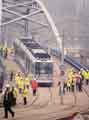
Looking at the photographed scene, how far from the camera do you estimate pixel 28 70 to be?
3253cm

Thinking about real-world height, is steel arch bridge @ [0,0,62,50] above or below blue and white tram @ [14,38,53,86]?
above

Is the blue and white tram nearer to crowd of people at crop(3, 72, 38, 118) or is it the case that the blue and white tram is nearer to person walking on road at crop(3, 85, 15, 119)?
crowd of people at crop(3, 72, 38, 118)

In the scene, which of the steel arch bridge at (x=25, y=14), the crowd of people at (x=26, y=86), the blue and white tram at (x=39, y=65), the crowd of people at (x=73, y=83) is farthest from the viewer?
the steel arch bridge at (x=25, y=14)

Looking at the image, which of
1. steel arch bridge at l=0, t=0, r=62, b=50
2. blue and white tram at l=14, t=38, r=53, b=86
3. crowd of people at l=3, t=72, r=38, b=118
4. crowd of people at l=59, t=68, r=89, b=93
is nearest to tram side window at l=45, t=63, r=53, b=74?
blue and white tram at l=14, t=38, r=53, b=86

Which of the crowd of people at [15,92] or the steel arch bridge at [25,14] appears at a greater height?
the steel arch bridge at [25,14]

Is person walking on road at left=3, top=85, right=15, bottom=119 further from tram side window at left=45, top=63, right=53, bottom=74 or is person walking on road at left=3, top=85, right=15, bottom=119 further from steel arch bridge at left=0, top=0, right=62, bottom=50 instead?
steel arch bridge at left=0, top=0, right=62, bottom=50

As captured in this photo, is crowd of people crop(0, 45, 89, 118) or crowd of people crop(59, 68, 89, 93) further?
crowd of people crop(59, 68, 89, 93)

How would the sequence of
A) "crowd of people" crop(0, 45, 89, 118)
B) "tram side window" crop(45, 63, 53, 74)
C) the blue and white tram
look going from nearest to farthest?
"crowd of people" crop(0, 45, 89, 118)
the blue and white tram
"tram side window" crop(45, 63, 53, 74)

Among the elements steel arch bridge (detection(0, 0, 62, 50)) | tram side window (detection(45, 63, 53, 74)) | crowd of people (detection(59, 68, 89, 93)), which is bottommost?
crowd of people (detection(59, 68, 89, 93))

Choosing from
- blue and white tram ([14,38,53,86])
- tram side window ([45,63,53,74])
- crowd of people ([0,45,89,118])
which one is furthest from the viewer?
tram side window ([45,63,53,74])

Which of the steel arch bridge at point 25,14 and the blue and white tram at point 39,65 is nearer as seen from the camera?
the blue and white tram at point 39,65

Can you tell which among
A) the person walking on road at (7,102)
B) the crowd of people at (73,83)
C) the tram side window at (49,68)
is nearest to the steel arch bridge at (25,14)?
the tram side window at (49,68)

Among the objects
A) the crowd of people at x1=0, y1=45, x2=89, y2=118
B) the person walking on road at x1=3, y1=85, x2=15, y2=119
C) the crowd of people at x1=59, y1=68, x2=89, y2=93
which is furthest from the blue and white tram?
the person walking on road at x1=3, y1=85, x2=15, y2=119

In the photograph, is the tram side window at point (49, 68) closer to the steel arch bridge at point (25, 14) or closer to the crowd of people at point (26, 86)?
the crowd of people at point (26, 86)
